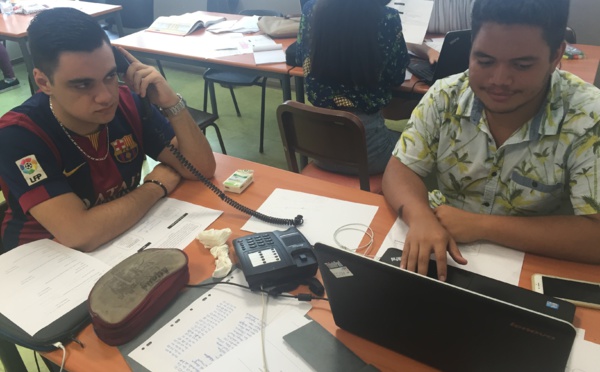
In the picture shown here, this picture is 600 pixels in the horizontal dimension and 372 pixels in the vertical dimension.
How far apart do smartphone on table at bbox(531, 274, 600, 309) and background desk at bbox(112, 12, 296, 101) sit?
1902 mm

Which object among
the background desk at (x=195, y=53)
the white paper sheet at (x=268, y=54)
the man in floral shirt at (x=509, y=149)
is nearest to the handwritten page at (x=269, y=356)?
the man in floral shirt at (x=509, y=149)

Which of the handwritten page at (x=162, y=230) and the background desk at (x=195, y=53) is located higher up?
the background desk at (x=195, y=53)

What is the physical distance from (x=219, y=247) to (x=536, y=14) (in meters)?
0.97

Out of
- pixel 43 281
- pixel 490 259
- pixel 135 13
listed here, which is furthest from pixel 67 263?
pixel 135 13

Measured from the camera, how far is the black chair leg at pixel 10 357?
53.2 inches

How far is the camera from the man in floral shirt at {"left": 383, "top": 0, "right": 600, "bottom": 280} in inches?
42.0

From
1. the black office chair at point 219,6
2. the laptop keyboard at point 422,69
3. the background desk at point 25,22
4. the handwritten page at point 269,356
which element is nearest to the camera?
the handwritten page at point 269,356

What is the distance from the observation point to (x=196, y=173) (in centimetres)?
152

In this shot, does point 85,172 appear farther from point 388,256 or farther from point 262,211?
point 388,256

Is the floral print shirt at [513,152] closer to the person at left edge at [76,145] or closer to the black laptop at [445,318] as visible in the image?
the black laptop at [445,318]

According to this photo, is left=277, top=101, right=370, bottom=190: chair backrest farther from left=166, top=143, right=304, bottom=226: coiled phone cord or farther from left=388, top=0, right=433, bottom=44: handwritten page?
left=388, top=0, right=433, bottom=44: handwritten page

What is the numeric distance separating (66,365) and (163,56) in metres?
2.47

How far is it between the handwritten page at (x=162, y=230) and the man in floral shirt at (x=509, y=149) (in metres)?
0.59

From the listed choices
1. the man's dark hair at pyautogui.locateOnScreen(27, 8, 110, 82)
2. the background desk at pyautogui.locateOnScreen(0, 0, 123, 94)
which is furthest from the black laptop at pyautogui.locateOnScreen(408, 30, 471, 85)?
the background desk at pyautogui.locateOnScreen(0, 0, 123, 94)
